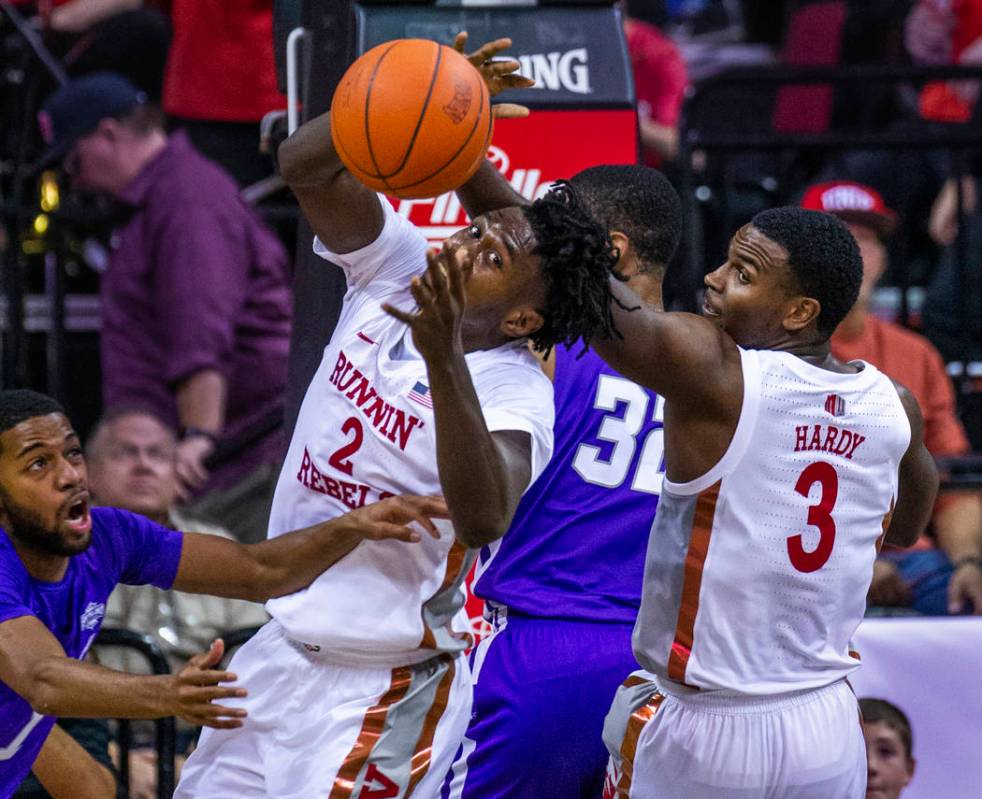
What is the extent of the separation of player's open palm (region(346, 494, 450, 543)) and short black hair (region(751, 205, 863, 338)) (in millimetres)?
965

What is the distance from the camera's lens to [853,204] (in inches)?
276

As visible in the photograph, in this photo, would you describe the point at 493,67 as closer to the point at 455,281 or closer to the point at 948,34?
the point at 455,281

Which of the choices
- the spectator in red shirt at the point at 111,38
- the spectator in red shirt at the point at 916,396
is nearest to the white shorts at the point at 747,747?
the spectator in red shirt at the point at 916,396

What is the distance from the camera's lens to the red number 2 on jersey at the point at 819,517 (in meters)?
3.72

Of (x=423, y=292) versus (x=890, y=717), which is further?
(x=890, y=717)

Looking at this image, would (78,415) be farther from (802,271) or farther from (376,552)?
(802,271)

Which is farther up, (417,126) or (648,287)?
(417,126)

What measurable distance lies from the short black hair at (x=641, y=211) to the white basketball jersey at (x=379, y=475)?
57 centimetres

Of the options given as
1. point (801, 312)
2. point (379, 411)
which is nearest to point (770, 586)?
point (801, 312)

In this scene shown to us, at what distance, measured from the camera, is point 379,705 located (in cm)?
388

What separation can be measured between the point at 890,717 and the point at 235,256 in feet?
10.7

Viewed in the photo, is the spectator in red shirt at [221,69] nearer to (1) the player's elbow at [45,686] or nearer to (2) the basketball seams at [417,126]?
(2) the basketball seams at [417,126]

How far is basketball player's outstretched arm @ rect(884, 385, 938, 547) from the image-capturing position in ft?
13.1

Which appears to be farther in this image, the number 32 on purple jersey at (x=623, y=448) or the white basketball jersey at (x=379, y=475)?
the number 32 on purple jersey at (x=623, y=448)
